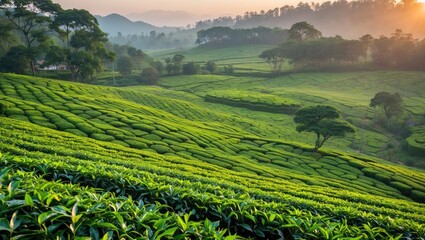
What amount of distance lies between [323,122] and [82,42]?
53.6 m

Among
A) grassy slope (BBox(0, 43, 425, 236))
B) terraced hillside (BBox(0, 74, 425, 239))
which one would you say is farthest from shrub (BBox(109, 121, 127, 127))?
terraced hillside (BBox(0, 74, 425, 239))

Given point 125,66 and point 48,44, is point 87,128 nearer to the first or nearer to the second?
point 48,44

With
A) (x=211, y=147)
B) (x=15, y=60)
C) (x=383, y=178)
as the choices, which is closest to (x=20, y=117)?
(x=211, y=147)

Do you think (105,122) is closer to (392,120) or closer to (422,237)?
(422,237)

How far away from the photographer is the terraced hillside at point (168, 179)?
4.76 m

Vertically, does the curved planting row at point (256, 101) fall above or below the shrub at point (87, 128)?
below

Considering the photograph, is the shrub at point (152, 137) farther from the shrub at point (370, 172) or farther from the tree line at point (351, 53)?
the tree line at point (351, 53)

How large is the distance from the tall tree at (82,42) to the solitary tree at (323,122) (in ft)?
143

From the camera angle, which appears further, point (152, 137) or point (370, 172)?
point (370, 172)

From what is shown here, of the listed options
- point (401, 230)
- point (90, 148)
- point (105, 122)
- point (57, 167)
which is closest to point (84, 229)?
point (57, 167)

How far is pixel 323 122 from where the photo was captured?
39781 mm

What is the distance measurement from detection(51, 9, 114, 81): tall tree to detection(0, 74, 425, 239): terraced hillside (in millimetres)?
7975

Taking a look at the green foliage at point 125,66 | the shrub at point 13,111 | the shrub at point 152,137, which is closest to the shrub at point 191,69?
the green foliage at point 125,66

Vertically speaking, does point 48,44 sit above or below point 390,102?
above
